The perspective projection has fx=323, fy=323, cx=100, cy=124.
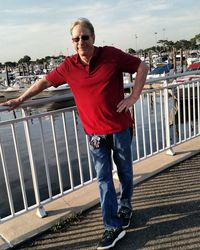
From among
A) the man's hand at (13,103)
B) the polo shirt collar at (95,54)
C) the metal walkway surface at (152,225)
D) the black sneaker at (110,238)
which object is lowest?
the metal walkway surface at (152,225)

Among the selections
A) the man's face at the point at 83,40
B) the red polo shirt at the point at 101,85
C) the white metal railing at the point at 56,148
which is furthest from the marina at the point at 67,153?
the man's face at the point at 83,40

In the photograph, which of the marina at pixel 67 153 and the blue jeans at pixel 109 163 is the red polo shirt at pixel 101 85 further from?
the marina at pixel 67 153

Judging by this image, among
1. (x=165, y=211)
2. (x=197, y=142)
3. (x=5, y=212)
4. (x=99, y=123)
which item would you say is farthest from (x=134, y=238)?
(x=5, y=212)

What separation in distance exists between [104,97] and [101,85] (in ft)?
0.35

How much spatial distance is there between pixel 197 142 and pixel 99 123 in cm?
352

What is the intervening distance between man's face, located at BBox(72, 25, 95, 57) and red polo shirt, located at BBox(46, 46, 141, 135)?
3.2 inches

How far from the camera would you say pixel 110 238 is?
3031 millimetres

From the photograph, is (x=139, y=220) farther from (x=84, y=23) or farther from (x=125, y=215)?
(x=84, y=23)

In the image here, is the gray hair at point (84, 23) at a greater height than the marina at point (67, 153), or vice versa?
the gray hair at point (84, 23)

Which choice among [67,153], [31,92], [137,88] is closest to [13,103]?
[31,92]

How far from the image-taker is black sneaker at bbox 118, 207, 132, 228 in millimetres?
3336

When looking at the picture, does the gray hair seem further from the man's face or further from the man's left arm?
the man's left arm

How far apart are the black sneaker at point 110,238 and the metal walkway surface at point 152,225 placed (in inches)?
2.1

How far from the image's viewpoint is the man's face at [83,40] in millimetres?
2732
